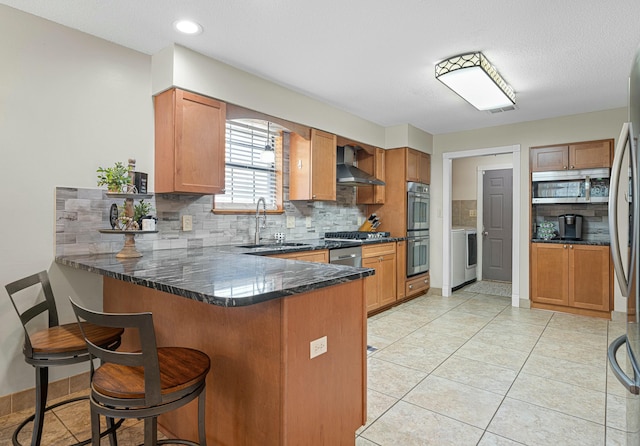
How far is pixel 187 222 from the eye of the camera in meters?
3.11

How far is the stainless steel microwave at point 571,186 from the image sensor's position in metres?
4.38

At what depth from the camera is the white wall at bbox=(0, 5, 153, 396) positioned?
86.7 inches

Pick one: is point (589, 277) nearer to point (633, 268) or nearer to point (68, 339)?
point (633, 268)

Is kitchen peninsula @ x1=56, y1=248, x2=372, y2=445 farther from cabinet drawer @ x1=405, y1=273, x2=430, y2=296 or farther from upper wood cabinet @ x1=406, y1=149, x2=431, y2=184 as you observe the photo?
upper wood cabinet @ x1=406, y1=149, x2=431, y2=184

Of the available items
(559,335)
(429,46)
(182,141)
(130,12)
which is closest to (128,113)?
(182,141)

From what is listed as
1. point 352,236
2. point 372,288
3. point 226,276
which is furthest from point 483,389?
point 352,236

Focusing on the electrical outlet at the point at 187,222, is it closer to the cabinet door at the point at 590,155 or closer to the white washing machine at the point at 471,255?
the cabinet door at the point at 590,155

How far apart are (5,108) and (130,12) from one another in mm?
964

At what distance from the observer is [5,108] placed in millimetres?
2184

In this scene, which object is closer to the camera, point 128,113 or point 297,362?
point 297,362

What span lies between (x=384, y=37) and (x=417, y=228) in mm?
3160

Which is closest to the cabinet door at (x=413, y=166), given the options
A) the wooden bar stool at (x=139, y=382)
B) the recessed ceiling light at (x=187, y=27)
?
the recessed ceiling light at (x=187, y=27)

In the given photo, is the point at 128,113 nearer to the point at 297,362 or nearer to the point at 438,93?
the point at 297,362

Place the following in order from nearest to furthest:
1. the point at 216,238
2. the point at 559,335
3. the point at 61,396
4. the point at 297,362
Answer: the point at 297,362, the point at 61,396, the point at 216,238, the point at 559,335
